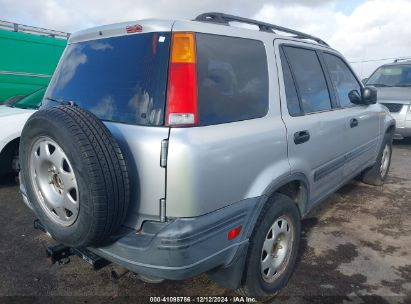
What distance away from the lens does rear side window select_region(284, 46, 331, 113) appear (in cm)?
284

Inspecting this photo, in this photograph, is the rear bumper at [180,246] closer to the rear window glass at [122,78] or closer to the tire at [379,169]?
the rear window glass at [122,78]

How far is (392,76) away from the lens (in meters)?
9.08

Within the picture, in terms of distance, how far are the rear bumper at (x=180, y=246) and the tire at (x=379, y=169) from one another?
11.8 feet

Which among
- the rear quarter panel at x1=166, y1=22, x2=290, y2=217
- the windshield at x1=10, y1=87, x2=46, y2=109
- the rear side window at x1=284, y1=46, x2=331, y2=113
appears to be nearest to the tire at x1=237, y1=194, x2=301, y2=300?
the rear quarter panel at x1=166, y1=22, x2=290, y2=217

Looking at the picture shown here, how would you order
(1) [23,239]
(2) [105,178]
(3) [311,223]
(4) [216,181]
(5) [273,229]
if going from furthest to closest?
(3) [311,223] → (1) [23,239] → (5) [273,229] → (4) [216,181] → (2) [105,178]

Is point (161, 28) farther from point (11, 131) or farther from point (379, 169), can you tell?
point (379, 169)

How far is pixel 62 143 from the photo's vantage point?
186 cm

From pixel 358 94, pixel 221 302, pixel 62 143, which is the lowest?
pixel 221 302

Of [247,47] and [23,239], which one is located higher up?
[247,47]

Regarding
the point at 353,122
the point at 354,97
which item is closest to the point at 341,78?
the point at 354,97

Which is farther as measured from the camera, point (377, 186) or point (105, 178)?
point (377, 186)

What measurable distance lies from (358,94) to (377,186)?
6.47 ft

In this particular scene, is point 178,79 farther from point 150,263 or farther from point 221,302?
point 221,302

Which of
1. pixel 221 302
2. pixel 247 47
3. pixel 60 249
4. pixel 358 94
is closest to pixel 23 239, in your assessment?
pixel 60 249
